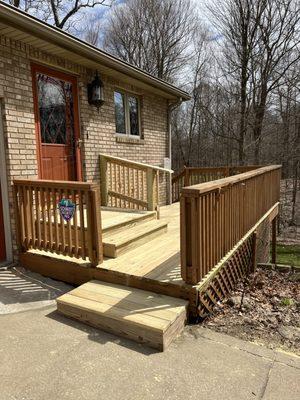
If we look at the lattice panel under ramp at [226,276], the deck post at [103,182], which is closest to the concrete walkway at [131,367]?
the lattice panel under ramp at [226,276]

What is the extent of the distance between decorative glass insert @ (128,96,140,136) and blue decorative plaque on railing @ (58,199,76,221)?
13.7 ft

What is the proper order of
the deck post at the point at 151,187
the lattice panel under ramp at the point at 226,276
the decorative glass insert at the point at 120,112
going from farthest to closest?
1. the decorative glass insert at the point at 120,112
2. the deck post at the point at 151,187
3. the lattice panel under ramp at the point at 226,276

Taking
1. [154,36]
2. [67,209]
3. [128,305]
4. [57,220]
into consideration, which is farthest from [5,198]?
[154,36]

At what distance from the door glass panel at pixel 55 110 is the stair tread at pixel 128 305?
9.17 feet

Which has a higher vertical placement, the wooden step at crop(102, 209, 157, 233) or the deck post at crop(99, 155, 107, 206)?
the deck post at crop(99, 155, 107, 206)

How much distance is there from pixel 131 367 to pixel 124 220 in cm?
250

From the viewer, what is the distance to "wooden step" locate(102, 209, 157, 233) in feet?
15.0

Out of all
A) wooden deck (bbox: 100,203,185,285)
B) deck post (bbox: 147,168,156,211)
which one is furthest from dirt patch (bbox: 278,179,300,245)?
wooden deck (bbox: 100,203,185,285)

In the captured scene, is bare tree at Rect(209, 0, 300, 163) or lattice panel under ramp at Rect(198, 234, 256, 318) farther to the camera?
bare tree at Rect(209, 0, 300, 163)

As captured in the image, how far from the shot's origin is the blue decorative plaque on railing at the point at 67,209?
3.90 meters

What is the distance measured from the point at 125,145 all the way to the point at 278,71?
29.7 ft

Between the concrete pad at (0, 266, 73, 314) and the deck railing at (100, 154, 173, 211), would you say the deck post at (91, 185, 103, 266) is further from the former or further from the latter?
the deck railing at (100, 154, 173, 211)

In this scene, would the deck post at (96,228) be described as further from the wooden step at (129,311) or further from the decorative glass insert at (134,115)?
the decorative glass insert at (134,115)

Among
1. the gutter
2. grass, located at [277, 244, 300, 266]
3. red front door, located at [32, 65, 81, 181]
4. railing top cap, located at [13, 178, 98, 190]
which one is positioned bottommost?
grass, located at [277, 244, 300, 266]
